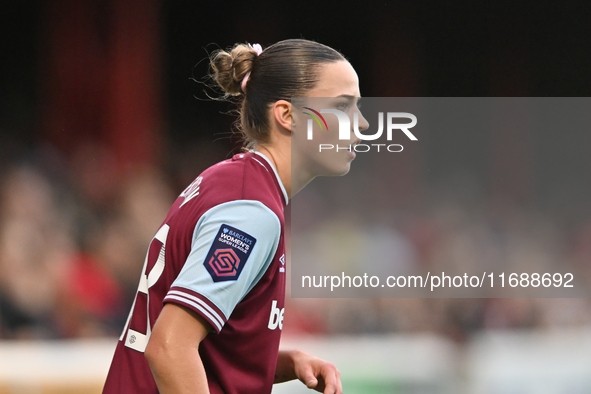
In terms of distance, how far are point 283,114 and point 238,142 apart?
2.24 metres

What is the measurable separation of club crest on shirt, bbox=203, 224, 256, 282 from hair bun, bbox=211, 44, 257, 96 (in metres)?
0.50

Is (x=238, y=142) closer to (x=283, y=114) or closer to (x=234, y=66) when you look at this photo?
(x=234, y=66)

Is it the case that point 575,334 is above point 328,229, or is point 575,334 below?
below

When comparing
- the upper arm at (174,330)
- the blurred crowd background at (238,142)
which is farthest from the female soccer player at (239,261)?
the blurred crowd background at (238,142)

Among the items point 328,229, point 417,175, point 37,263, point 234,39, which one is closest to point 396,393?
point 328,229

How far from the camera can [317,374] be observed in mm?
1297

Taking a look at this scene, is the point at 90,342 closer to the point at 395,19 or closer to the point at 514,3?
the point at 395,19

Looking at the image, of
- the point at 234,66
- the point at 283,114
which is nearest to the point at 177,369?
the point at 283,114

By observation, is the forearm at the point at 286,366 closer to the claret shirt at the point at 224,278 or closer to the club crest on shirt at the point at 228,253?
the claret shirt at the point at 224,278

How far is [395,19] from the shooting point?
381 cm

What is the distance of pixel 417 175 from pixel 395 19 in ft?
3.21

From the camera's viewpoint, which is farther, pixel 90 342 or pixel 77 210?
pixel 77 210

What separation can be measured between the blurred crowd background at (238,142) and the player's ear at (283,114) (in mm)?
2142

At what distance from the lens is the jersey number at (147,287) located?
1061mm
